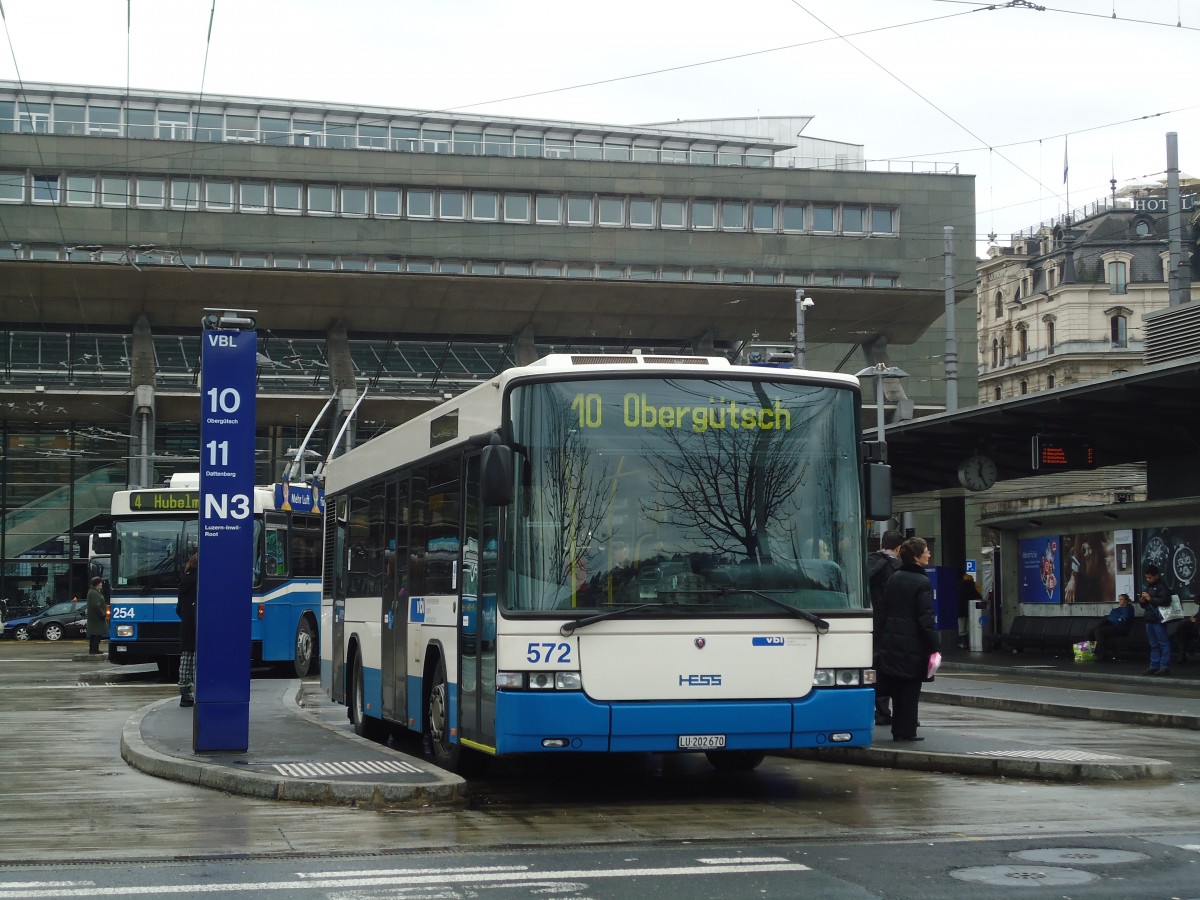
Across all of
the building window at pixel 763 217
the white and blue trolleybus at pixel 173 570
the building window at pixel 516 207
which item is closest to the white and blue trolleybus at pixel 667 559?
the white and blue trolleybus at pixel 173 570

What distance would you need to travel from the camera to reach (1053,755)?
39.4ft

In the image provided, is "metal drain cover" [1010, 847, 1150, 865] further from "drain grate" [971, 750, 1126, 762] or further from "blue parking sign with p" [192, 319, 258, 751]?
"blue parking sign with p" [192, 319, 258, 751]

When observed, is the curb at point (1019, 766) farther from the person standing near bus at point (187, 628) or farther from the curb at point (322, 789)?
the person standing near bus at point (187, 628)

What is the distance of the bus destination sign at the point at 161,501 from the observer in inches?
1043

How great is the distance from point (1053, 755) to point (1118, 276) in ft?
308

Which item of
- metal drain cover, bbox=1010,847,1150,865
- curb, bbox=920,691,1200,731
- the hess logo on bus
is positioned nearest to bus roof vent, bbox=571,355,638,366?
the hess logo on bus

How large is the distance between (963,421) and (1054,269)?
80667mm

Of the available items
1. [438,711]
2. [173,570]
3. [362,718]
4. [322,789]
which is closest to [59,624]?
[173,570]

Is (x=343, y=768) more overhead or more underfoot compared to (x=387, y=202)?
more underfoot

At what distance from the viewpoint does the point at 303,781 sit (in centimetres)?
1085

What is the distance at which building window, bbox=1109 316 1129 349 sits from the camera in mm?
100375

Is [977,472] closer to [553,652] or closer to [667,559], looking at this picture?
[667,559]

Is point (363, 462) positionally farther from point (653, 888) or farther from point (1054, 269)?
point (1054, 269)

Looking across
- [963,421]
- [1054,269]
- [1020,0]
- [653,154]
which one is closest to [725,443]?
[963,421]
